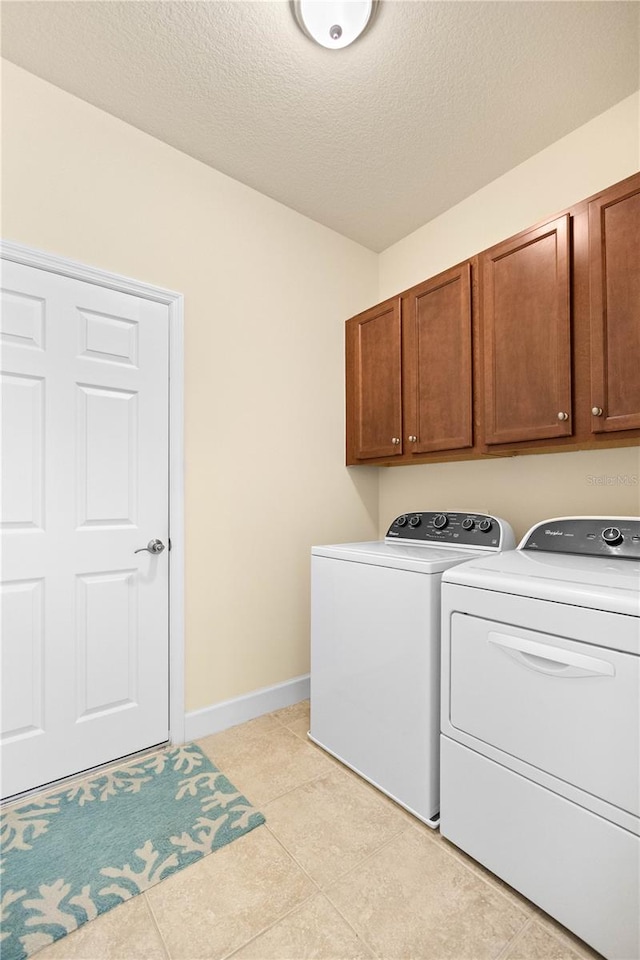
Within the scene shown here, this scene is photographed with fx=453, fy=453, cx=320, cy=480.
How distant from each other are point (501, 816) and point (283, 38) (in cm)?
261

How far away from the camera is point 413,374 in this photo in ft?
7.67

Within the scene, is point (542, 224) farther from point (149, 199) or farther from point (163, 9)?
point (149, 199)

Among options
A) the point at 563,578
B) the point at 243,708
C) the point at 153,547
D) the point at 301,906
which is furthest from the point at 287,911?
the point at 153,547

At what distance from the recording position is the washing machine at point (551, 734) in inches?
41.9

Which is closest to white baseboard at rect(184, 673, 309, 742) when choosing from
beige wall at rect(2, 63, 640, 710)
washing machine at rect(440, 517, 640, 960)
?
beige wall at rect(2, 63, 640, 710)

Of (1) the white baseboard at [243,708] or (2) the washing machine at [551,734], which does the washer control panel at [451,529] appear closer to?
(2) the washing machine at [551,734]

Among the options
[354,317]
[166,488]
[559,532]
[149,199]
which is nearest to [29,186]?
[149,199]

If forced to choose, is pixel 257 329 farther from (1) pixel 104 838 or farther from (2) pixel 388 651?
(1) pixel 104 838

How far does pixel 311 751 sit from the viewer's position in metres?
2.02

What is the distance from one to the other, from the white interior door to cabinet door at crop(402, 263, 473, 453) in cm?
121

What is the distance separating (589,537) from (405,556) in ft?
2.33

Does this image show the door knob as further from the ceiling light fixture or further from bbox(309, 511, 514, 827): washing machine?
the ceiling light fixture

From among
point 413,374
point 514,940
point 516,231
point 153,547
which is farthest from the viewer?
point 413,374

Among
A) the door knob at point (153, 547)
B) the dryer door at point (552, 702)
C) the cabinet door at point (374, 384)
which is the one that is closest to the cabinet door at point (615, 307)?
the dryer door at point (552, 702)
